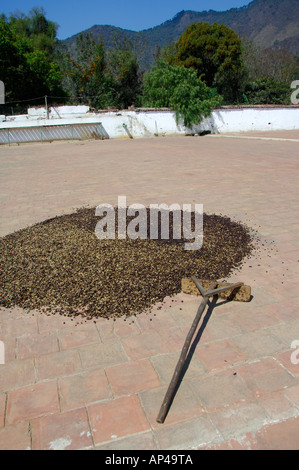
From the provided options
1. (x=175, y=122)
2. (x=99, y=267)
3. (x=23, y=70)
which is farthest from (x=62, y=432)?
(x=23, y=70)

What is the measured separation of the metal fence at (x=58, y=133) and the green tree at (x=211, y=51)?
11.1m

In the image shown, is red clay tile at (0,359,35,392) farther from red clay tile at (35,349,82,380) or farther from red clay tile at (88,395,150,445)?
red clay tile at (88,395,150,445)

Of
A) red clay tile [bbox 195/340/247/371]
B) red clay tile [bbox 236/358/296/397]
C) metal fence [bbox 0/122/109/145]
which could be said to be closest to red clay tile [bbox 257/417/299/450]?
red clay tile [bbox 236/358/296/397]

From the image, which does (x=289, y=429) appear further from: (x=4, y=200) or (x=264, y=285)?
(x=4, y=200)

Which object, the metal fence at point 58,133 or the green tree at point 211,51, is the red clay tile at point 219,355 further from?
the green tree at point 211,51

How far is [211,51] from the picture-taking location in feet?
90.8

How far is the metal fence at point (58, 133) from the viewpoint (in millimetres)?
21234

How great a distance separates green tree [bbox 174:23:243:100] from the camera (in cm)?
2720

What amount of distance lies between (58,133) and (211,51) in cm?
1509

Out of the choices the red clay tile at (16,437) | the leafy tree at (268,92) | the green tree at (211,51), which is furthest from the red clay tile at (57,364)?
the leafy tree at (268,92)

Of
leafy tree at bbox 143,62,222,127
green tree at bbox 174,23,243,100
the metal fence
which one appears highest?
green tree at bbox 174,23,243,100

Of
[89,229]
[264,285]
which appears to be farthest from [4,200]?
[264,285]

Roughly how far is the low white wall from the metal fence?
1.44ft

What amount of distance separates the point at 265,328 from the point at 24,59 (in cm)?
3730
